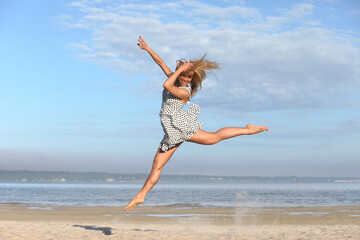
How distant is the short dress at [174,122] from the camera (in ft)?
18.8

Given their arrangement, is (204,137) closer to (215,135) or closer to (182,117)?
(215,135)

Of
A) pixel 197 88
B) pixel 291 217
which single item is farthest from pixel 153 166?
pixel 291 217

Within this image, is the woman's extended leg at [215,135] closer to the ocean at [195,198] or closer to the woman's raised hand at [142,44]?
the woman's raised hand at [142,44]

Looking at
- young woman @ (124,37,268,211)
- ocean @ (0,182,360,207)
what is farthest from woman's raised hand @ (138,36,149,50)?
ocean @ (0,182,360,207)

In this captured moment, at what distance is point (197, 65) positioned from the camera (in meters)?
5.71

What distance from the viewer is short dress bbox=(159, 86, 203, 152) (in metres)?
5.73

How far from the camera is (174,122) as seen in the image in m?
5.71

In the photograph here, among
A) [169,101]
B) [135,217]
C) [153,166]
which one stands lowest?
[135,217]

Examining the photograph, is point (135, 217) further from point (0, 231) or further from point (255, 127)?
point (255, 127)

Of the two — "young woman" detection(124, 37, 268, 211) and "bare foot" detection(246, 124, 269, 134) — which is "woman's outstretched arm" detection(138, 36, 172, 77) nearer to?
"young woman" detection(124, 37, 268, 211)

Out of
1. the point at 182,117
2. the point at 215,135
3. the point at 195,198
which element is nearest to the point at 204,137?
the point at 215,135

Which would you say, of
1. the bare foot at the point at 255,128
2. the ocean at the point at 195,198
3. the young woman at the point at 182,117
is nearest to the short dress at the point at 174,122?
the young woman at the point at 182,117

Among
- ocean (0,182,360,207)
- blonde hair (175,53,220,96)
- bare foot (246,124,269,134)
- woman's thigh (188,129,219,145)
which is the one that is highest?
blonde hair (175,53,220,96)

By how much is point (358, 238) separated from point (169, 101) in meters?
5.17
